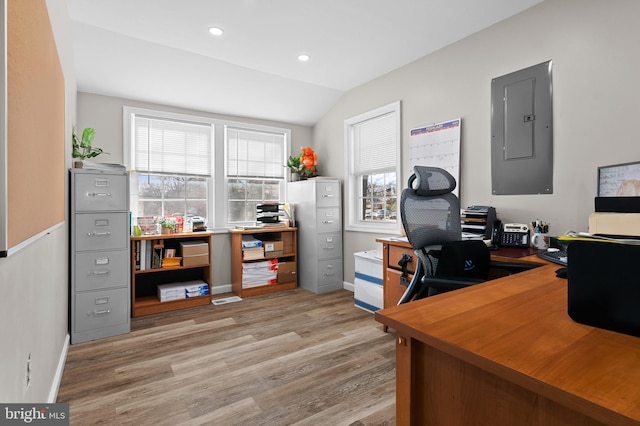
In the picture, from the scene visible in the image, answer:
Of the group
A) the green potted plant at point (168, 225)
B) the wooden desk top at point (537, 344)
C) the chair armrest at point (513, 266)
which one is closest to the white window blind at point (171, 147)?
the green potted plant at point (168, 225)

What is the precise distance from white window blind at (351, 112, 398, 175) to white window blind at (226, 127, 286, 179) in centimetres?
113

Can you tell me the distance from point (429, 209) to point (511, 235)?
785 mm

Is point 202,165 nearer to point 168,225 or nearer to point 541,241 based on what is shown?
point 168,225

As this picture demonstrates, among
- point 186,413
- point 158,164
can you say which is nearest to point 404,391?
point 186,413

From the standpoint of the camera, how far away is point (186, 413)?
1.81 metres

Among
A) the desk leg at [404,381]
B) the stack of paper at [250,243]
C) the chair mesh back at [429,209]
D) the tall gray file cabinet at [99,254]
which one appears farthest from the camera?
the stack of paper at [250,243]

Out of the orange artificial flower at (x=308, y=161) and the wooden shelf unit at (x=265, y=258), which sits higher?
the orange artificial flower at (x=308, y=161)

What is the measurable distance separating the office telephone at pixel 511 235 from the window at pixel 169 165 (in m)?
3.27

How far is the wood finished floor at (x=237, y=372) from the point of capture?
1.80m

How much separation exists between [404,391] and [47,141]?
1842mm

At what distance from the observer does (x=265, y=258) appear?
4164 millimetres

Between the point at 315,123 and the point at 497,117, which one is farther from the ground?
the point at 315,123

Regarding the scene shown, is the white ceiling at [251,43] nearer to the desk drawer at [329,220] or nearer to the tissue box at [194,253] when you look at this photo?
the desk drawer at [329,220]

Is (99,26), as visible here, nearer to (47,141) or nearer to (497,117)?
(47,141)
